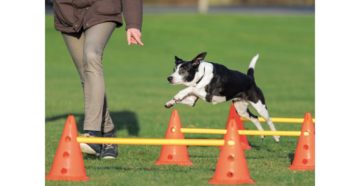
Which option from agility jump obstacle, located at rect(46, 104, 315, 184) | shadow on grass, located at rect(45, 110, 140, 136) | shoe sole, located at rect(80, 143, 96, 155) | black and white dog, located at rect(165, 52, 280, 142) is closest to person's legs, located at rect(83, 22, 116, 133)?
shoe sole, located at rect(80, 143, 96, 155)

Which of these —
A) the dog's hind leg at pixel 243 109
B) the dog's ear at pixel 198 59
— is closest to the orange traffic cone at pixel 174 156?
the dog's ear at pixel 198 59

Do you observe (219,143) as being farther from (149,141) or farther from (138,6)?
(138,6)

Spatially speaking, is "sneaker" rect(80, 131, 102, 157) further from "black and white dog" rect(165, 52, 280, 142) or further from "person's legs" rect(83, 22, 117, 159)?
"black and white dog" rect(165, 52, 280, 142)

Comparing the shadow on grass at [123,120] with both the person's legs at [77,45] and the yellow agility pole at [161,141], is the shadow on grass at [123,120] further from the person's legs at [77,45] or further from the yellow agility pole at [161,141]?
the yellow agility pole at [161,141]

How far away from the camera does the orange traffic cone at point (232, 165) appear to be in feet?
24.9

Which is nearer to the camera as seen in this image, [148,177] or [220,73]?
[148,177]

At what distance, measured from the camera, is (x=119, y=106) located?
653 inches

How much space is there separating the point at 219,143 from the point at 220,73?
195 cm

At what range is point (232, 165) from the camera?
7.61 meters

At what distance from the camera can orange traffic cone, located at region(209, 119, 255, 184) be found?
7594 mm

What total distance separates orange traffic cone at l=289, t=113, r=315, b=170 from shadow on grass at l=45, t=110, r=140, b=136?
3689mm

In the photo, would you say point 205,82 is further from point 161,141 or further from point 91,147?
point 161,141
